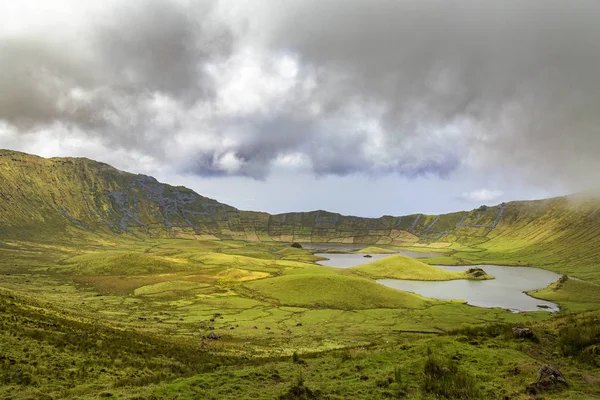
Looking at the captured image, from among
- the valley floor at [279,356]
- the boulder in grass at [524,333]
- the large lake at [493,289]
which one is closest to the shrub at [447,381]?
the valley floor at [279,356]

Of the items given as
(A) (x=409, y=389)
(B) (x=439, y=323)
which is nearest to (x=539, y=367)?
(A) (x=409, y=389)

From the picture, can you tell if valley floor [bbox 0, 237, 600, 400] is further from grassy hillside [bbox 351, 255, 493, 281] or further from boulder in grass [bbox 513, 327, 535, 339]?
grassy hillside [bbox 351, 255, 493, 281]

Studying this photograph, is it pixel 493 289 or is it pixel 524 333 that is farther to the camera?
pixel 493 289

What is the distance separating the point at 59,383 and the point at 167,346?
13263 mm

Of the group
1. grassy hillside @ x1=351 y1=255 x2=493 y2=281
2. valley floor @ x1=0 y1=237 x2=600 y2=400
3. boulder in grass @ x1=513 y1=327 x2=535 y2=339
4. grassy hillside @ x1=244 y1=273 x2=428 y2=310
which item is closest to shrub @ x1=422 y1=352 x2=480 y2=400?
valley floor @ x1=0 y1=237 x2=600 y2=400

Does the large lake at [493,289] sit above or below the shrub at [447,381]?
below

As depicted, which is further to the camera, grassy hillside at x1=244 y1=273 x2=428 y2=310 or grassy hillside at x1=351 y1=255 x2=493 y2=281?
grassy hillside at x1=351 y1=255 x2=493 y2=281

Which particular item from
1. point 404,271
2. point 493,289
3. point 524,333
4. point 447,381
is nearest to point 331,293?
point 524,333

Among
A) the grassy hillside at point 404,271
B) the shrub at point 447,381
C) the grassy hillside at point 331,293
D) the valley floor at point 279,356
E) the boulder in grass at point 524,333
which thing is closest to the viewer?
the shrub at point 447,381

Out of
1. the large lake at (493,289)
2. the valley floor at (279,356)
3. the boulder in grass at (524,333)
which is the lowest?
the large lake at (493,289)

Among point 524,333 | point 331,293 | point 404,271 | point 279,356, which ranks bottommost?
point 331,293

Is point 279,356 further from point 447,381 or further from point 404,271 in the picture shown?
point 404,271

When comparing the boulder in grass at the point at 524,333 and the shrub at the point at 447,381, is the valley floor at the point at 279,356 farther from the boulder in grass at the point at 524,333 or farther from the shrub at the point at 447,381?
the boulder in grass at the point at 524,333

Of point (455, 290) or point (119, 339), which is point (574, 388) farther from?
point (455, 290)
